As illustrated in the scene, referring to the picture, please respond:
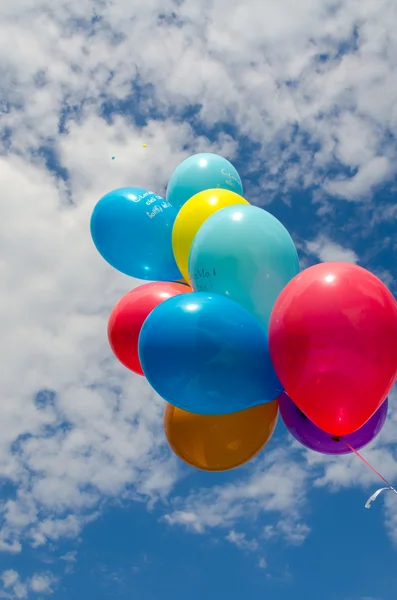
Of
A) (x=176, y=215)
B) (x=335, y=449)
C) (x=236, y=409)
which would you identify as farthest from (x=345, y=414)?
(x=176, y=215)

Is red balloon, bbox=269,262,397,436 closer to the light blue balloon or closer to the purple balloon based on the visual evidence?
the light blue balloon

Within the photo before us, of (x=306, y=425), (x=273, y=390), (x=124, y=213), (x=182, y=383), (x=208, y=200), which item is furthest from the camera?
(x=124, y=213)

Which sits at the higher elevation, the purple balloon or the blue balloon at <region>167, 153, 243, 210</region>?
the blue balloon at <region>167, 153, 243, 210</region>

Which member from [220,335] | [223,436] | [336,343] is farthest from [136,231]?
[336,343]

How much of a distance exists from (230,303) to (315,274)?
856 mm

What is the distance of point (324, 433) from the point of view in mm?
5746

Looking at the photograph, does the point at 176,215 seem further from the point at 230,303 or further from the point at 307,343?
the point at 307,343

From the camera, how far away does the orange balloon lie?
578 cm

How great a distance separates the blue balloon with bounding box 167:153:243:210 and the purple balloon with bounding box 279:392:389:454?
2.94 meters

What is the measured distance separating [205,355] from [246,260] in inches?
46.2

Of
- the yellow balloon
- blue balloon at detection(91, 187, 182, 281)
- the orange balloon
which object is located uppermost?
the yellow balloon

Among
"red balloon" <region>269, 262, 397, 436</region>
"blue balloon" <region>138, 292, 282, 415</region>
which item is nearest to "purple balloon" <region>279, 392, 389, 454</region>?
"blue balloon" <region>138, 292, 282, 415</region>

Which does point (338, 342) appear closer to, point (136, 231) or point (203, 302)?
point (203, 302)

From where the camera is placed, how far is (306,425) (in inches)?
228
